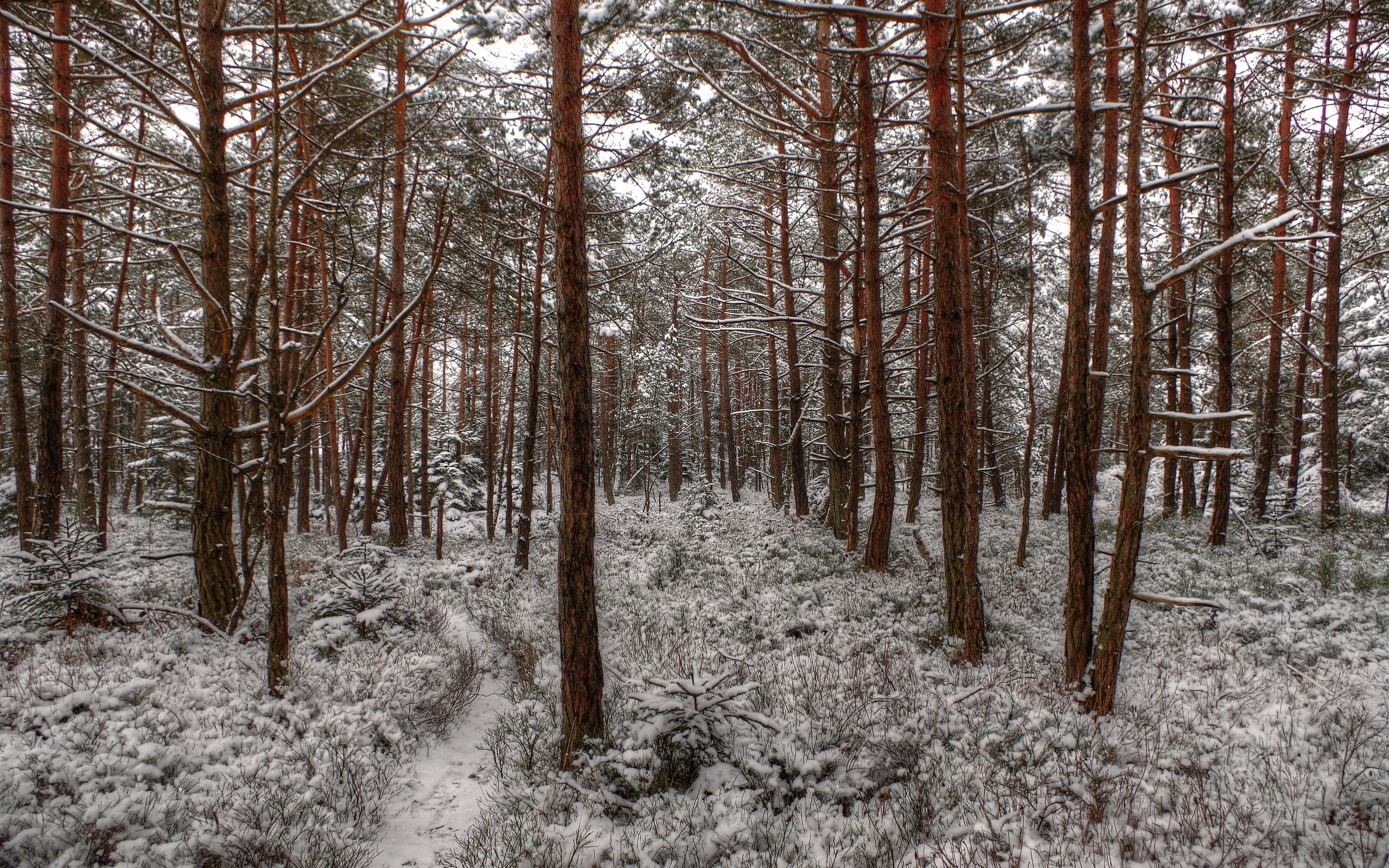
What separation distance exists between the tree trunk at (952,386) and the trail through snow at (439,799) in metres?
4.75

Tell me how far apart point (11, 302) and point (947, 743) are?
43.8ft

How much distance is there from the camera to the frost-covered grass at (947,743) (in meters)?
3.33

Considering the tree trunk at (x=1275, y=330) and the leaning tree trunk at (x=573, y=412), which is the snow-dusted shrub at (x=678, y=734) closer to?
the leaning tree trunk at (x=573, y=412)

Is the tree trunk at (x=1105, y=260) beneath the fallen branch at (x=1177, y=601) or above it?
above

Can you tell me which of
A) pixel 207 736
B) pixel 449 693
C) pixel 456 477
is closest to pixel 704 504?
pixel 456 477

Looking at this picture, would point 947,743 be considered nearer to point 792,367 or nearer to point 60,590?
point 60,590

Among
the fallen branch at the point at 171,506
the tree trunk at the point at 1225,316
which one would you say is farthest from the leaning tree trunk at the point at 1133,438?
the tree trunk at the point at 1225,316

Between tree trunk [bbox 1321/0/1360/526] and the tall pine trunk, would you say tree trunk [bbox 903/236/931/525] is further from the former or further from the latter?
the tall pine trunk

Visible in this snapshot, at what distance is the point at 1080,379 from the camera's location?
15.0ft

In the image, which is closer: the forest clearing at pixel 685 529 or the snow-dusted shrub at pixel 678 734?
the forest clearing at pixel 685 529

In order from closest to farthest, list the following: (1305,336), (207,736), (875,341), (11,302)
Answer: (207,736) → (11,302) → (875,341) → (1305,336)

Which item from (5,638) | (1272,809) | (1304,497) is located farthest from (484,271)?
(1304,497)

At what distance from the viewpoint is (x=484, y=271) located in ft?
43.6

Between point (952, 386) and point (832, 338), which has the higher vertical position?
point (832, 338)
